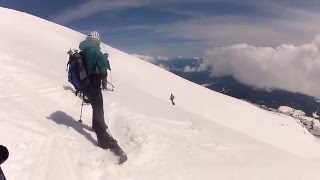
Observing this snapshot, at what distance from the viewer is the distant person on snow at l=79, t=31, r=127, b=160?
33.7 ft

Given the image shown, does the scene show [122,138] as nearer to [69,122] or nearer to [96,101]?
[69,122]

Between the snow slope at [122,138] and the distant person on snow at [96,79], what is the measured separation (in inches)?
11.6

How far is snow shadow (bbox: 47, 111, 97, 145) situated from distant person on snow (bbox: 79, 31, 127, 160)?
76 cm

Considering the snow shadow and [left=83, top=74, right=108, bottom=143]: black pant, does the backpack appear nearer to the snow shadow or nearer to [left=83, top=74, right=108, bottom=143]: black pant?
[left=83, top=74, right=108, bottom=143]: black pant

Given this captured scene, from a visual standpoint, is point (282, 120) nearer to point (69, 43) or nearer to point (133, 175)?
point (69, 43)

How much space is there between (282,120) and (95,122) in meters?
18.5

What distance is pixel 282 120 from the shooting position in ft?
86.0

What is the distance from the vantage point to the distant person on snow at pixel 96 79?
10.3 m

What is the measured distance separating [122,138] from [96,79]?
8.34ft

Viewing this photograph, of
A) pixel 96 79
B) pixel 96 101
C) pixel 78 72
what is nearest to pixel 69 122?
pixel 96 101

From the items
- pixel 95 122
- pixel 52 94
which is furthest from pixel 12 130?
pixel 52 94

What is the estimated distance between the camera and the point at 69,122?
1223 centimetres

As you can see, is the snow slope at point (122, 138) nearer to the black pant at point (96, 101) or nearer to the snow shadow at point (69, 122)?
the snow shadow at point (69, 122)

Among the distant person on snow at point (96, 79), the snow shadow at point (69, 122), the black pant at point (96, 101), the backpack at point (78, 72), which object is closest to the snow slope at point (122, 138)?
the snow shadow at point (69, 122)
